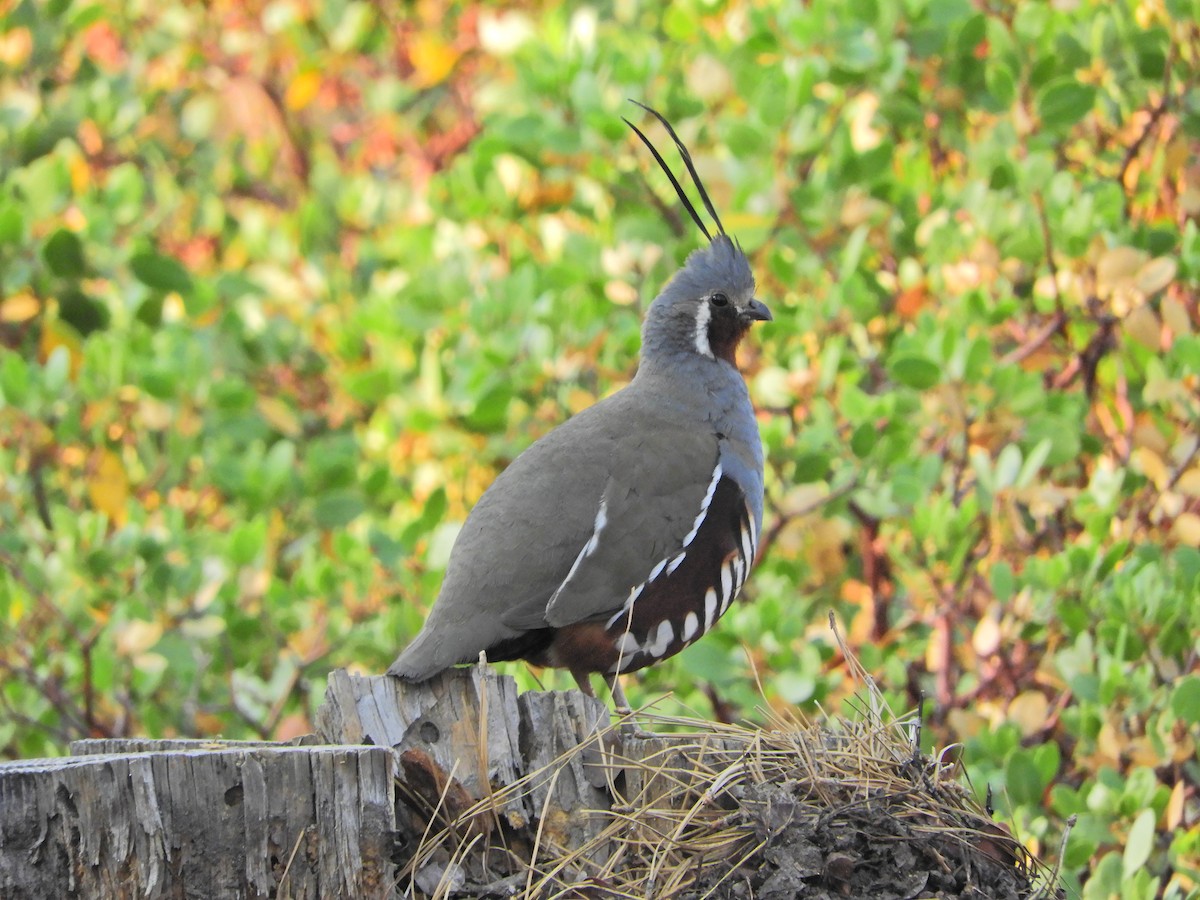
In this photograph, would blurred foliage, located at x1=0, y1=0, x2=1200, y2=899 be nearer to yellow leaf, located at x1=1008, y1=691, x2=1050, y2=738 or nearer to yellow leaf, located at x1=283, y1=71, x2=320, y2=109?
yellow leaf, located at x1=1008, y1=691, x2=1050, y2=738

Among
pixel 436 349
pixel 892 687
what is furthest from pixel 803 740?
pixel 436 349

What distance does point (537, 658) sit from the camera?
469cm

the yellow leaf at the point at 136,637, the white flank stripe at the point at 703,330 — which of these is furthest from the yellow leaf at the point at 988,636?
the yellow leaf at the point at 136,637

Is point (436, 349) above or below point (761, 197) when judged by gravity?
below

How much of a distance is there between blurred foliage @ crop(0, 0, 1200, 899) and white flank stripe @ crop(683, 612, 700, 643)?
74 cm

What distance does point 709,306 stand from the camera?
18.5 ft

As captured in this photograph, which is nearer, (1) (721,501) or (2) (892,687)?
(1) (721,501)

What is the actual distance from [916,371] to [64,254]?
419cm

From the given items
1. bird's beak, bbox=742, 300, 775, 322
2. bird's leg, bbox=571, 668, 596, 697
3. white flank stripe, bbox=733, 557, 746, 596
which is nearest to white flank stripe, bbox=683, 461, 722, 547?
white flank stripe, bbox=733, 557, 746, 596

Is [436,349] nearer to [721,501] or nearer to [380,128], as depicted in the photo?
[721,501]

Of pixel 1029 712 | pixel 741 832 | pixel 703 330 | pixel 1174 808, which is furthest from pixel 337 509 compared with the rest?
pixel 741 832

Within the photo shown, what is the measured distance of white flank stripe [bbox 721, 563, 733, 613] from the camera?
4.92 m

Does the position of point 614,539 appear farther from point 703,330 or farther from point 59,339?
point 59,339

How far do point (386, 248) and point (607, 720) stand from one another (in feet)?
18.6
